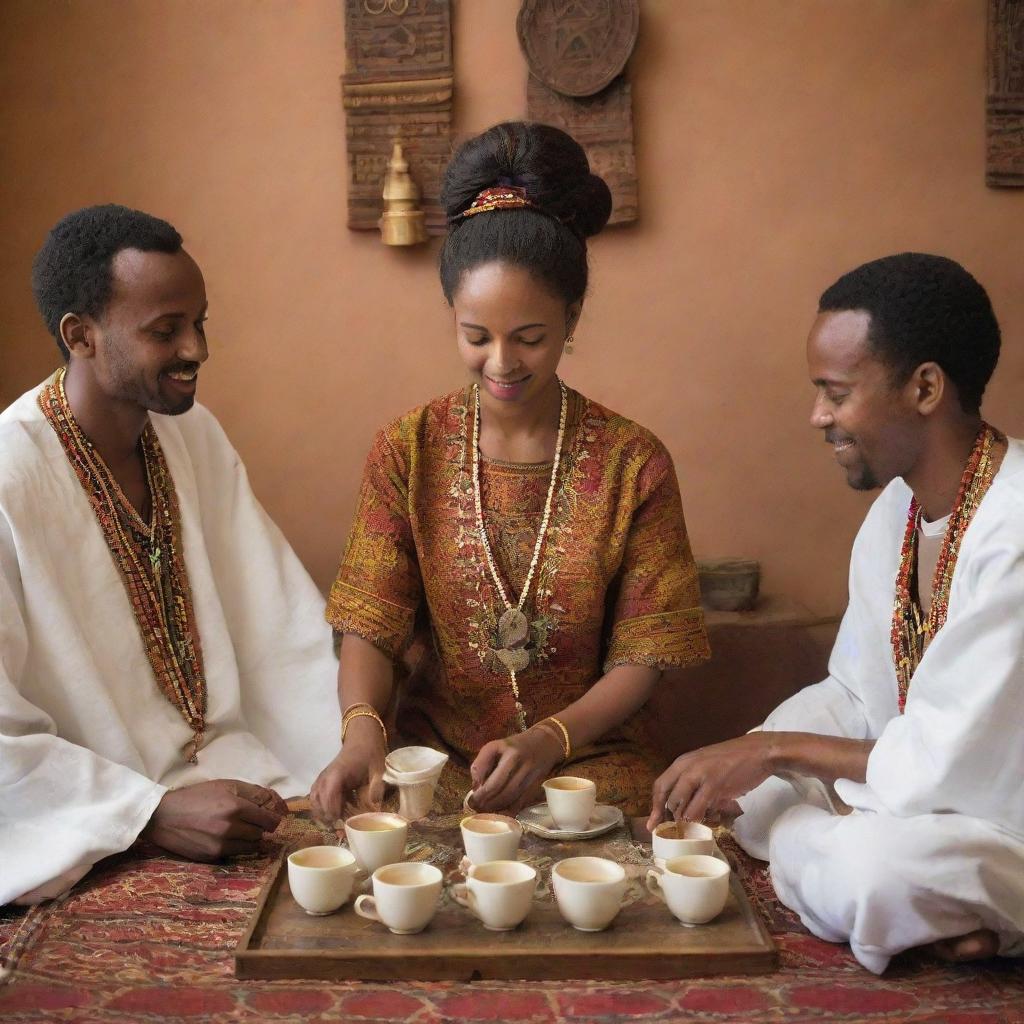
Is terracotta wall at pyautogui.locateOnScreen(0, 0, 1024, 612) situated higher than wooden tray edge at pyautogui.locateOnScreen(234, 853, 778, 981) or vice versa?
terracotta wall at pyautogui.locateOnScreen(0, 0, 1024, 612)

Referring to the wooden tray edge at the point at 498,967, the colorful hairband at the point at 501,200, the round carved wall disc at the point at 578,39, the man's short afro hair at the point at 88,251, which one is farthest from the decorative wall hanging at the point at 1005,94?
the wooden tray edge at the point at 498,967

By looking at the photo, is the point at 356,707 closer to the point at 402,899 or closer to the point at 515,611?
the point at 515,611

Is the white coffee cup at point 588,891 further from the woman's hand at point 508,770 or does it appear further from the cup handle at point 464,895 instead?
the woman's hand at point 508,770

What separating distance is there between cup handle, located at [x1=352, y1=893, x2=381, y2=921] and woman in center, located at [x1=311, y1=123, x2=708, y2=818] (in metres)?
0.62

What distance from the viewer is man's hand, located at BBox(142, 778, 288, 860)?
103 inches

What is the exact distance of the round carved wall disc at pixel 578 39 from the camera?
12.3ft

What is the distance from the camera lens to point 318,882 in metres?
2.20

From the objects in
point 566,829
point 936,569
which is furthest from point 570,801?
point 936,569

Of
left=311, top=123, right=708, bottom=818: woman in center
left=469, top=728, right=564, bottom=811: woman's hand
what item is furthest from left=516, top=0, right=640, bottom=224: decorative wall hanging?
left=469, top=728, right=564, bottom=811: woman's hand

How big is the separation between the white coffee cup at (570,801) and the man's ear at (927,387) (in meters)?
0.98

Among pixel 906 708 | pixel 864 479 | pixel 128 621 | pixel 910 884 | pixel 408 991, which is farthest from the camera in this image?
pixel 128 621

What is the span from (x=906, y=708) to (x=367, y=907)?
3.45 ft

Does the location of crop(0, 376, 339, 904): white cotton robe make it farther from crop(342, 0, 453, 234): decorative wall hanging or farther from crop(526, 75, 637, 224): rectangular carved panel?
crop(526, 75, 637, 224): rectangular carved panel

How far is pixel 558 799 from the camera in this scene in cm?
254
